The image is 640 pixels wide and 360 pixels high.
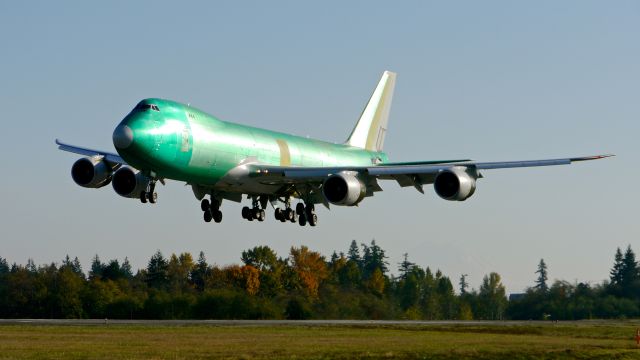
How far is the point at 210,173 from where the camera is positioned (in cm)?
5644

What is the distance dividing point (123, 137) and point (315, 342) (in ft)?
82.3

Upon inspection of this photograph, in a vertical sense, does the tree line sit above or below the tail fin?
below

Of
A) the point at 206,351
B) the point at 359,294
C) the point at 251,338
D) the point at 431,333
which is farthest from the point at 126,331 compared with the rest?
the point at 359,294

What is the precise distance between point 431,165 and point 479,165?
124 inches

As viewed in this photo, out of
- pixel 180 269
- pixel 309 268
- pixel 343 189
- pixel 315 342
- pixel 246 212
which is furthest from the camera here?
pixel 180 269

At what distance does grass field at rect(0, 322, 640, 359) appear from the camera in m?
61.7

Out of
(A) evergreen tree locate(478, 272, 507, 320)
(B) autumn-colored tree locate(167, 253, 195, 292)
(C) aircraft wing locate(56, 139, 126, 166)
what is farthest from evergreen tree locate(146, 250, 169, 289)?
(C) aircraft wing locate(56, 139, 126, 166)

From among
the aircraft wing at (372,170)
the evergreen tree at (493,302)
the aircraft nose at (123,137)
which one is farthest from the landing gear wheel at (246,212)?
the evergreen tree at (493,302)

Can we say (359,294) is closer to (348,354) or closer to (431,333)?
(431,333)

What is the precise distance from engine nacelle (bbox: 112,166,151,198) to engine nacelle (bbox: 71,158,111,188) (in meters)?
0.80

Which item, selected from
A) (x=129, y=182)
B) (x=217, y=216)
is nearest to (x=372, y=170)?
(x=217, y=216)

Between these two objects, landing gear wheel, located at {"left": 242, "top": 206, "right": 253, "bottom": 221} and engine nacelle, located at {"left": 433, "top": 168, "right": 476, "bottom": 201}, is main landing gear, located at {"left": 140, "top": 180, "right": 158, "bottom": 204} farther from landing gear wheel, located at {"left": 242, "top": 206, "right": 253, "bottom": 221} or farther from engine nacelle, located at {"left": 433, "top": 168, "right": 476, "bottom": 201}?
engine nacelle, located at {"left": 433, "top": 168, "right": 476, "bottom": 201}

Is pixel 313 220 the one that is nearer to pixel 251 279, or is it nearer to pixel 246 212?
pixel 246 212

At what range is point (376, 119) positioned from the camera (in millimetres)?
82000
